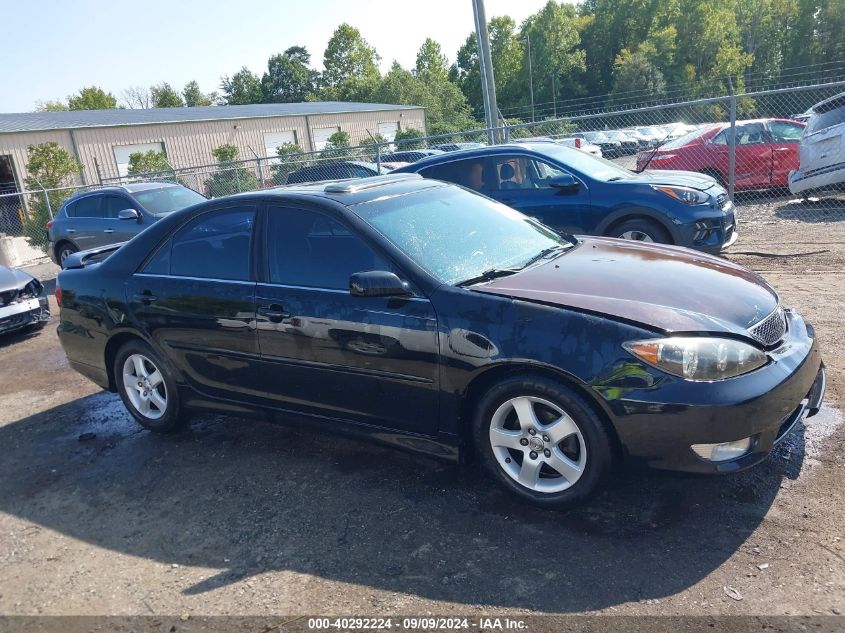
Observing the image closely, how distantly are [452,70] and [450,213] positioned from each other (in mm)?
77249

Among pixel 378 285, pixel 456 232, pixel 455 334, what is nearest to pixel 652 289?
pixel 455 334

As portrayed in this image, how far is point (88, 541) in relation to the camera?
369 centimetres

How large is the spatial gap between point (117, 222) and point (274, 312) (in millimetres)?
9118

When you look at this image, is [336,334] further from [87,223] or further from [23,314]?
[87,223]

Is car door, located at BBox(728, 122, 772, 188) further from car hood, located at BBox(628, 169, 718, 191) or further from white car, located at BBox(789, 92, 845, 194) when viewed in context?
car hood, located at BBox(628, 169, 718, 191)

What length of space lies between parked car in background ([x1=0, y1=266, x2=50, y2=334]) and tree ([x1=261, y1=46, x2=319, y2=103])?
71.6 metres

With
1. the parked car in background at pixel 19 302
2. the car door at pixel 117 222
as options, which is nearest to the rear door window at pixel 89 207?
the car door at pixel 117 222

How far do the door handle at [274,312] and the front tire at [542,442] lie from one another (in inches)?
52.3

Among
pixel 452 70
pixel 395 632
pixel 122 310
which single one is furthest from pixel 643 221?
pixel 452 70

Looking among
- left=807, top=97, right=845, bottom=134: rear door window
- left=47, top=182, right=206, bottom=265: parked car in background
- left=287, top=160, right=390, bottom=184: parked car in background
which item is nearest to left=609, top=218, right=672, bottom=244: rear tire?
left=807, top=97, right=845, bottom=134: rear door window

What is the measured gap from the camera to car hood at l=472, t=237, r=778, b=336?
325 centimetres

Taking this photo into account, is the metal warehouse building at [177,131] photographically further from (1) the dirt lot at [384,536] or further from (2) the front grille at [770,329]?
(2) the front grille at [770,329]

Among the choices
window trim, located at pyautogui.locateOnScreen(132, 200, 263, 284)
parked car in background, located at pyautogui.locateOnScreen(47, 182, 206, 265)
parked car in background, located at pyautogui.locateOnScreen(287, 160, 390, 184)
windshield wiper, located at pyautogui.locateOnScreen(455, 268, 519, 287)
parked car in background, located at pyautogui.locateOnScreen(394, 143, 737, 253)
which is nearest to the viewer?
windshield wiper, located at pyautogui.locateOnScreen(455, 268, 519, 287)

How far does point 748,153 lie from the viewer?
12852 millimetres
